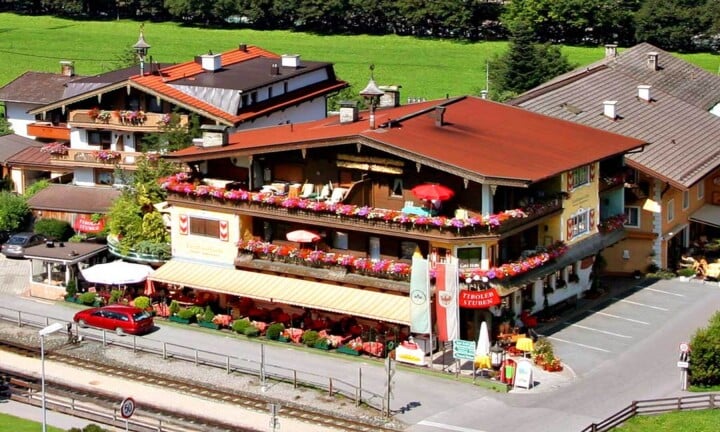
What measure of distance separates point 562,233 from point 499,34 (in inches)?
3478

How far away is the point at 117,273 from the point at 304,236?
1052 centimetres

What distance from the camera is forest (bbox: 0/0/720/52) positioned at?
145 metres

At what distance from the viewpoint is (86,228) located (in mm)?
81938

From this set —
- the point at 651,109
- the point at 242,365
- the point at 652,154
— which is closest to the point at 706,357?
the point at 242,365

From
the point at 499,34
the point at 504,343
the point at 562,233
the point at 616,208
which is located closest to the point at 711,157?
the point at 616,208

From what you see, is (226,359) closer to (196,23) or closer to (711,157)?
(711,157)

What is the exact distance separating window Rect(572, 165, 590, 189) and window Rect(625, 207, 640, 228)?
7.05 meters

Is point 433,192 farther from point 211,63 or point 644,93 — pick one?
point 211,63

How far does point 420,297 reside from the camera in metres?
62.1

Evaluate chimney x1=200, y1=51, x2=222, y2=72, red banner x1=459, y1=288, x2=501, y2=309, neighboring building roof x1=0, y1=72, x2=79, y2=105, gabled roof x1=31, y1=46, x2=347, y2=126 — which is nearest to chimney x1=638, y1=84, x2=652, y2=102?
gabled roof x1=31, y1=46, x2=347, y2=126

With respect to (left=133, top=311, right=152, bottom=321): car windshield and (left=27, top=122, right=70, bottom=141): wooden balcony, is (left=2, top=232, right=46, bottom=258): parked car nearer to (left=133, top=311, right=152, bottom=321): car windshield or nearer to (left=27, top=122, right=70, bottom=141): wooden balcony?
(left=27, top=122, right=70, bottom=141): wooden balcony

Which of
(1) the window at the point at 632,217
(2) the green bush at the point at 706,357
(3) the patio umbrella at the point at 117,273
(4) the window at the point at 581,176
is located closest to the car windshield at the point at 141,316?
(3) the patio umbrella at the point at 117,273

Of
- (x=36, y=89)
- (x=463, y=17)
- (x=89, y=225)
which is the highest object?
(x=463, y=17)

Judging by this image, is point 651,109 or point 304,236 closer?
point 304,236
